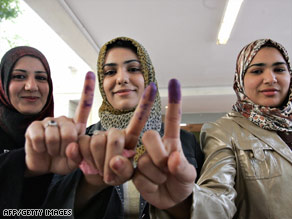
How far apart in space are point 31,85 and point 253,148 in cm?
111

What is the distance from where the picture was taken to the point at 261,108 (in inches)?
49.1

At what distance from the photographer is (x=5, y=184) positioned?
677mm

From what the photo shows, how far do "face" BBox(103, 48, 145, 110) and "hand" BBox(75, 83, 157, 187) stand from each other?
580mm

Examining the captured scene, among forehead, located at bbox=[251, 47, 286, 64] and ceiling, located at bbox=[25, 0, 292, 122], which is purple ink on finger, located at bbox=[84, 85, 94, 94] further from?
ceiling, located at bbox=[25, 0, 292, 122]

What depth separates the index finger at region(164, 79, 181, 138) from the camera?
52 cm

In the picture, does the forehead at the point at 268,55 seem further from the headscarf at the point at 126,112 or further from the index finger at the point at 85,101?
the index finger at the point at 85,101

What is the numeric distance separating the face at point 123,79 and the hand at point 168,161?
602 mm

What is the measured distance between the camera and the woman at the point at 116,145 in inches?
21.1

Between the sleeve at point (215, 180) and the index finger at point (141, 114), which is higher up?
the index finger at point (141, 114)

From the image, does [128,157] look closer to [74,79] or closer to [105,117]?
[105,117]

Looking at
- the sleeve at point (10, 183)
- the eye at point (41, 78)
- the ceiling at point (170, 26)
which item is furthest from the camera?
the ceiling at point (170, 26)

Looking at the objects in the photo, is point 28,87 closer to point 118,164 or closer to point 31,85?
point 31,85

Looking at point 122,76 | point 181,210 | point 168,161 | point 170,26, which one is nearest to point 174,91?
point 168,161

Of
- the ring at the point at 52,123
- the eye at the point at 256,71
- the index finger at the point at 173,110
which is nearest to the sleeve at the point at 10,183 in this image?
the ring at the point at 52,123
